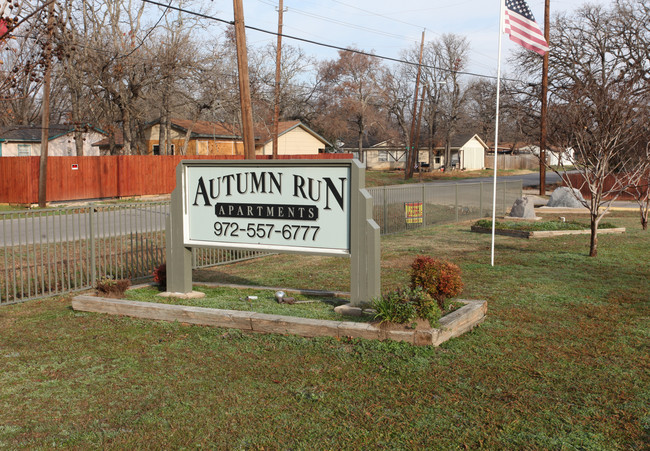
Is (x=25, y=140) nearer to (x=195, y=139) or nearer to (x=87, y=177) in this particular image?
(x=195, y=139)

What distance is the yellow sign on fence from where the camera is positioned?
65.3 feet

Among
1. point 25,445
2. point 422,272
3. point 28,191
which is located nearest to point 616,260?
point 422,272

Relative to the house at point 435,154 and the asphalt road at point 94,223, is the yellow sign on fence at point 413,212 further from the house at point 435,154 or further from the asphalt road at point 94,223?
the house at point 435,154

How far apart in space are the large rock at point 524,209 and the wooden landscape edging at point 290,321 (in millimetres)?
14809

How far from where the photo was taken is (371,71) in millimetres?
69812

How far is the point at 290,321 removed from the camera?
281 inches

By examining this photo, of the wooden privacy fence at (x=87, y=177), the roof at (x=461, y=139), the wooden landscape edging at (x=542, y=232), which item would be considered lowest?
the wooden landscape edging at (x=542, y=232)

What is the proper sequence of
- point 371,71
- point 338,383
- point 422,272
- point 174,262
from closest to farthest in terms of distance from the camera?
point 338,383 → point 422,272 → point 174,262 → point 371,71

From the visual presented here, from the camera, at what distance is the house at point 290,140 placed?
53500 mm

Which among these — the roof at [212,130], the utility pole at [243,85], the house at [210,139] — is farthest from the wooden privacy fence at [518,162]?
the utility pole at [243,85]

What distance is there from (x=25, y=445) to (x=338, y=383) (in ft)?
8.31

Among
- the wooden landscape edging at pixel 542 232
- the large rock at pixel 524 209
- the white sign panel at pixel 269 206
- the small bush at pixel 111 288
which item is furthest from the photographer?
the large rock at pixel 524 209

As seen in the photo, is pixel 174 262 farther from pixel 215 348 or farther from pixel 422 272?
pixel 422 272

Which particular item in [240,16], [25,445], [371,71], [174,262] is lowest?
[25,445]
